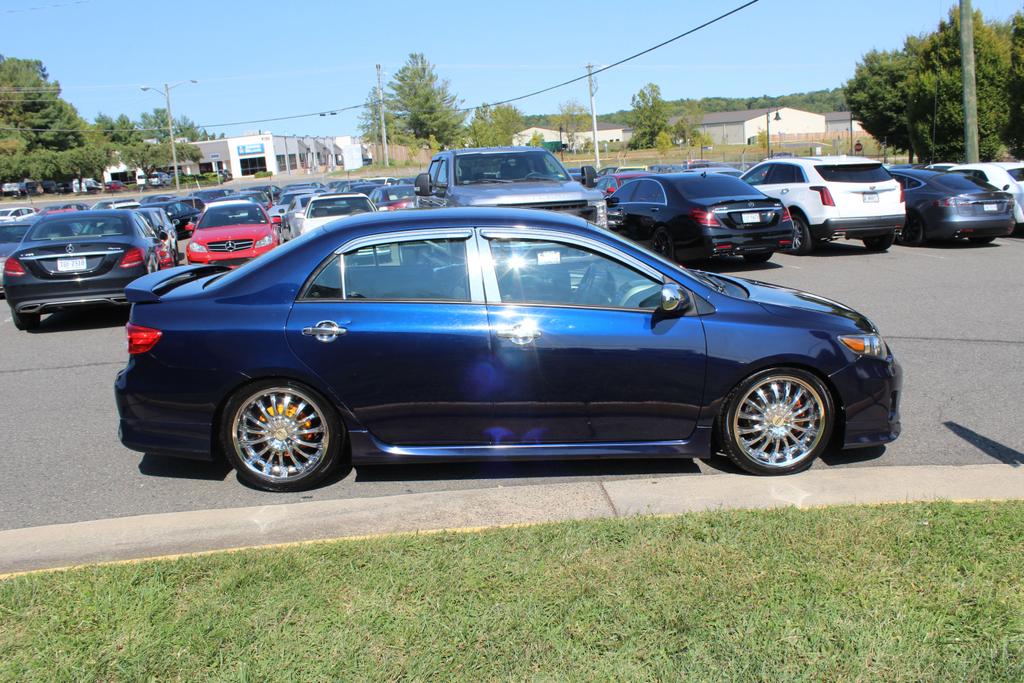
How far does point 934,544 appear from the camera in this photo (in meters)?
4.05

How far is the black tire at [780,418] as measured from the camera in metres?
5.18

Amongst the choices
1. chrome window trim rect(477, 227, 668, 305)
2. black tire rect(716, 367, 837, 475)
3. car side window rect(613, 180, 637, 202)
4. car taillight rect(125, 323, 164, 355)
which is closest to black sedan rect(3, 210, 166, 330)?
car taillight rect(125, 323, 164, 355)

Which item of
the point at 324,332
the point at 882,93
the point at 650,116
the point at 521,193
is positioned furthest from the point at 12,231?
the point at 650,116

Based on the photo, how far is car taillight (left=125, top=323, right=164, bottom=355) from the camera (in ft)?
17.1

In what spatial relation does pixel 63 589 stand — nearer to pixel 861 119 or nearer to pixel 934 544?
pixel 934 544

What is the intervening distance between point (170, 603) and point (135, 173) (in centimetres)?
11743

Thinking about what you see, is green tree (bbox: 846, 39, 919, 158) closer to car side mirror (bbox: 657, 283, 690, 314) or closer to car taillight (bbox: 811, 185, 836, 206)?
car taillight (bbox: 811, 185, 836, 206)

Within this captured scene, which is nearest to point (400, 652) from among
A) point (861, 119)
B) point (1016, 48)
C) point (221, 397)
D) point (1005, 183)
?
point (221, 397)

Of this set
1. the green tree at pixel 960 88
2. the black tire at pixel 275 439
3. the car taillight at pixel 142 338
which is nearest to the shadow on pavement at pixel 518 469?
the black tire at pixel 275 439

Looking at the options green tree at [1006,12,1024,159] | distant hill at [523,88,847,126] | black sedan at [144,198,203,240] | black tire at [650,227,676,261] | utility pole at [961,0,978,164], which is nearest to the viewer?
black tire at [650,227,676,261]

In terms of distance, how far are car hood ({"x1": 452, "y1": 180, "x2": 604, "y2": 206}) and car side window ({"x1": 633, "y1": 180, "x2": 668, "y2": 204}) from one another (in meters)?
2.76

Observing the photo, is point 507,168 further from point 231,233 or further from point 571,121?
point 571,121

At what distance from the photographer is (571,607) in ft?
11.7

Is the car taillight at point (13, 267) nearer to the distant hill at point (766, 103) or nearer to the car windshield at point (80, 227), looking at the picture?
the car windshield at point (80, 227)
